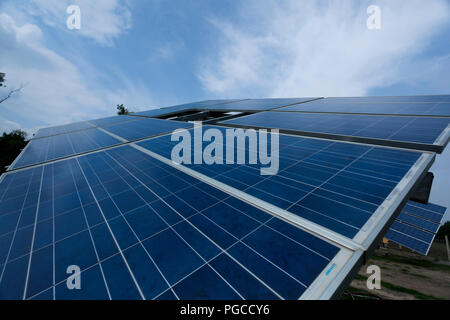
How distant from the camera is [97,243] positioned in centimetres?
341

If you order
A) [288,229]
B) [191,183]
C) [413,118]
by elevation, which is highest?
[413,118]

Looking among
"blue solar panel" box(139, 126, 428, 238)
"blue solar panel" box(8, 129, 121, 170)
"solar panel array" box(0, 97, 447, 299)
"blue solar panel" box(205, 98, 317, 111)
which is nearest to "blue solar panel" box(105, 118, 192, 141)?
"blue solar panel" box(8, 129, 121, 170)

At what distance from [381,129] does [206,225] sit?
8.71 metres

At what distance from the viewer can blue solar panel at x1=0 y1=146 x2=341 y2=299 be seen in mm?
2533

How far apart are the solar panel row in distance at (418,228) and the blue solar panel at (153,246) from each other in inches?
316

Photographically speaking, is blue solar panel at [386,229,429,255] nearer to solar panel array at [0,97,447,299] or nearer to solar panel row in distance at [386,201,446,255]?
solar panel row in distance at [386,201,446,255]

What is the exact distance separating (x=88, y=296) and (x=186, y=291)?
131 cm

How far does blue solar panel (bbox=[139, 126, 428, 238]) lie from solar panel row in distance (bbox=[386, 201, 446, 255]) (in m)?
4.69

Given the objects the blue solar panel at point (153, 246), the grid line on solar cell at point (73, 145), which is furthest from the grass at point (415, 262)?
the grid line on solar cell at point (73, 145)

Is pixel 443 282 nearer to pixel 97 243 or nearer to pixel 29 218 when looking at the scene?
pixel 97 243

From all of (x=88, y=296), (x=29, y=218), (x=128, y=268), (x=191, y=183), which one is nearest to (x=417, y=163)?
(x=191, y=183)

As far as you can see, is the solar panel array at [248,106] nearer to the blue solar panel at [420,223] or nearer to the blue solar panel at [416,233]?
the blue solar panel at [420,223]

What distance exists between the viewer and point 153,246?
3.20 metres

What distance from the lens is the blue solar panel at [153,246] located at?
99.7 inches
